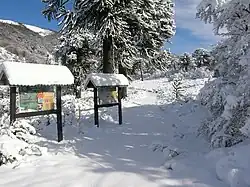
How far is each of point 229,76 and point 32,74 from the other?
4645 mm

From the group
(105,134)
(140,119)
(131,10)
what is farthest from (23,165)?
(131,10)

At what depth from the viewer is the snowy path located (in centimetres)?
493

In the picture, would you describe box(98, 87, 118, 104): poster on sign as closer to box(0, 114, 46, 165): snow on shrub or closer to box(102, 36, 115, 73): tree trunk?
box(0, 114, 46, 165): snow on shrub

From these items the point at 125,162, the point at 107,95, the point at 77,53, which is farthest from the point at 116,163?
the point at 77,53

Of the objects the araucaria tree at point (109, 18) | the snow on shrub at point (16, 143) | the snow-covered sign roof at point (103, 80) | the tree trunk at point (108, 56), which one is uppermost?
the araucaria tree at point (109, 18)

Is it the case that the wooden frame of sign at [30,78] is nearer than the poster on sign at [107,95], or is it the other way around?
the wooden frame of sign at [30,78]

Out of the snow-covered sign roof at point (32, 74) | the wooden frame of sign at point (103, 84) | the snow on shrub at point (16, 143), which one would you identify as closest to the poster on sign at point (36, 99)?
the snow-covered sign roof at point (32, 74)

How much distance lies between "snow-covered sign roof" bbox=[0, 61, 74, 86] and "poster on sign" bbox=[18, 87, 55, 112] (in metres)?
0.39

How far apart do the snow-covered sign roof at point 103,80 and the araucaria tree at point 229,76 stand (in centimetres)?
440

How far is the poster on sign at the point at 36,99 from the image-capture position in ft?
25.6

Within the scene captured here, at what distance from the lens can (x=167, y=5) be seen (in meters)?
22.7

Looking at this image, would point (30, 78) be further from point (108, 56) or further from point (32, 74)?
point (108, 56)

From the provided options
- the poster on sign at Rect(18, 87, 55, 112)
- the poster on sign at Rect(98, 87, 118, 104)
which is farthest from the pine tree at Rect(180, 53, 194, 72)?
the poster on sign at Rect(18, 87, 55, 112)

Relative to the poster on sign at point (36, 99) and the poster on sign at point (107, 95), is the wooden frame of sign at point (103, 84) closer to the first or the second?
the poster on sign at point (107, 95)
